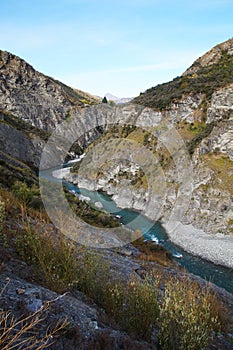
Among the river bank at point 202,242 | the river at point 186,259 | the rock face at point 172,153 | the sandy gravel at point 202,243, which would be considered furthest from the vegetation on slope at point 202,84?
the sandy gravel at point 202,243

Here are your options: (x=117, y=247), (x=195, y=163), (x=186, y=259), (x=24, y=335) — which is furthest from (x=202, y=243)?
(x=24, y=335)

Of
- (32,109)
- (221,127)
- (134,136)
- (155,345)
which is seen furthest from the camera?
(32,109)

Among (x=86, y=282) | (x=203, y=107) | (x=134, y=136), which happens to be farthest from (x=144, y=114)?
(x=86, y=282)

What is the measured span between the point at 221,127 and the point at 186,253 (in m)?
26.6

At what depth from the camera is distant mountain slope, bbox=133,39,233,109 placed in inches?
2553

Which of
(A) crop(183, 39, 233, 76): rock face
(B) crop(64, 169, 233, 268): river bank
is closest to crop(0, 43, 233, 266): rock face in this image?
(B) crop(64, 169, 233, 268): river bank

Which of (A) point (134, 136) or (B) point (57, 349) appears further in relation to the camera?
(A) point (134, 136)

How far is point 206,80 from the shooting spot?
70.5 m

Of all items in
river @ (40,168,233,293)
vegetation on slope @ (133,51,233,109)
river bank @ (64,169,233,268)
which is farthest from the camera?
vegetation on slope @ (133,51,233,109)

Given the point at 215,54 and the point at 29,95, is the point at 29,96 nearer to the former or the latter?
the point at 29,95

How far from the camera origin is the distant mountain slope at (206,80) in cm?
6486

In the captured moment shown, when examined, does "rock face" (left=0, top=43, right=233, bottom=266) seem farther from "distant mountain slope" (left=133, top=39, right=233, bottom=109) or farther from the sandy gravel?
the sandy gravel

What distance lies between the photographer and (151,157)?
54188mm

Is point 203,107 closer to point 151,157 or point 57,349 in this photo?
point 151,157
